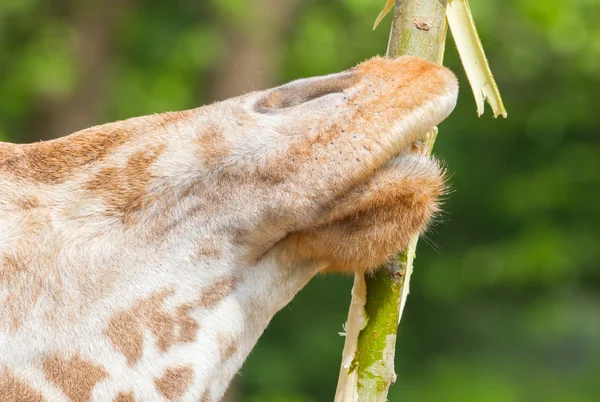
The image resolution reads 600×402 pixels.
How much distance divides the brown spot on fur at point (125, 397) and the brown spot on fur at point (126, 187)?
17.9 inches

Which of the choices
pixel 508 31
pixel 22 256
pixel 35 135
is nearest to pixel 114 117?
pixel 35 135

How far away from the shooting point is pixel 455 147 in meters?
14.6

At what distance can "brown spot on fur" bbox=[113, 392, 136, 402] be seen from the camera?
8.07ft

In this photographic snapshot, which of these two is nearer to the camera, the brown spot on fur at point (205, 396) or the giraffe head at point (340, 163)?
the giraffe head at point (340, 163)

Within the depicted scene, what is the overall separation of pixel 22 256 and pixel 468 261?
11417 millimetres

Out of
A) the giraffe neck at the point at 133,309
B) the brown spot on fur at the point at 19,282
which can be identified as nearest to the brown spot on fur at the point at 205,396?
the giraffe neck at the point at 133,309

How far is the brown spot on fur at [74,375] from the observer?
2430mm

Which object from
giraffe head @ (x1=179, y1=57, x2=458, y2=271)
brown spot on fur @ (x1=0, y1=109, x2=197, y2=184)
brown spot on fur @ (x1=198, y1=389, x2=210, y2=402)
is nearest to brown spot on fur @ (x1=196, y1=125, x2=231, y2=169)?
giraffe head @ (x1=179, y1=57, x2=458, y2=271)

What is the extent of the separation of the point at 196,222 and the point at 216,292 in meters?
0.19

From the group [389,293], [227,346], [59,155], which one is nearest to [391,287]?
[389,293]

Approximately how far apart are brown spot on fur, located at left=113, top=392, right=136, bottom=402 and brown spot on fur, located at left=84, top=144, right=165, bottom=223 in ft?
1.49

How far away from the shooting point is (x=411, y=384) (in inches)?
567

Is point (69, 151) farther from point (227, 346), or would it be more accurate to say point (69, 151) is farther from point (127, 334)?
Answer: point (227, 346)

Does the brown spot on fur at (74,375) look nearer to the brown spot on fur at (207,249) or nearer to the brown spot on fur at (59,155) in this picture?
the brown spot on fur at (207,249)
